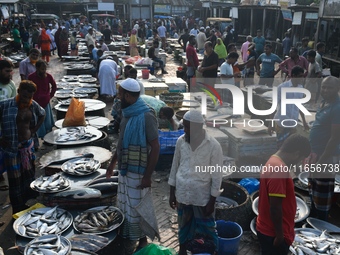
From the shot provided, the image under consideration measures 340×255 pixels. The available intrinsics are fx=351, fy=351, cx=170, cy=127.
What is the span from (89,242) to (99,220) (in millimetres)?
452

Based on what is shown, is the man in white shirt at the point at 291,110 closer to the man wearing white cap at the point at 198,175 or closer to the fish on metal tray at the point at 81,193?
the man wearing white cap at the point at 198,175

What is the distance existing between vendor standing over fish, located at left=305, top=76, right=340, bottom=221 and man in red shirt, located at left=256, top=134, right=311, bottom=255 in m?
1.55

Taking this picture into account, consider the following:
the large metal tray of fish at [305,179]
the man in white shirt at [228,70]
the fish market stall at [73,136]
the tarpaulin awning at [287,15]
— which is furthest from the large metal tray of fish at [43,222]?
the tarpaulin awning at [287,15]

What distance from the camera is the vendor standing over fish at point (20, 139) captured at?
179 inches

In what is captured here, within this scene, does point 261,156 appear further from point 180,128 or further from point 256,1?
point 256,1

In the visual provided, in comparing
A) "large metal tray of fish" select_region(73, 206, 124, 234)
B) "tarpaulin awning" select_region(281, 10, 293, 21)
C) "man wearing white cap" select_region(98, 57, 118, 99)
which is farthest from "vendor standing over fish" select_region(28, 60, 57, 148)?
"tarpaulin awning" select_region(281, 10, 293, 21)

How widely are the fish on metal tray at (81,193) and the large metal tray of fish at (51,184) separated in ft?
0.44

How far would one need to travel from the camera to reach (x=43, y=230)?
13.0ft

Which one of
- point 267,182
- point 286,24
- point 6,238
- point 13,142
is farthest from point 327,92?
point 286,24

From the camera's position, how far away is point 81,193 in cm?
450

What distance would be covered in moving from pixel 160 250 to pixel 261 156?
3534mm

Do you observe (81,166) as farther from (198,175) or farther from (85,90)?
(85,90)

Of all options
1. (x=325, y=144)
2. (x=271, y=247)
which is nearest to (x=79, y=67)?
(x=325, y=144)

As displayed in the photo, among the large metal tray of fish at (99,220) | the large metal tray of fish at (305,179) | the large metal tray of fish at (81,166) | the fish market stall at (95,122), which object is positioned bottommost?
the large metal tray of fish at (305,179)
